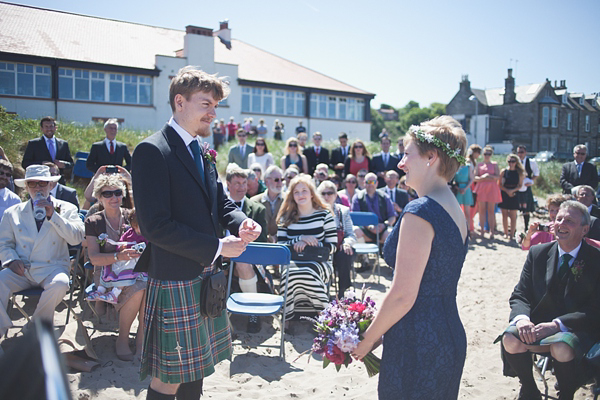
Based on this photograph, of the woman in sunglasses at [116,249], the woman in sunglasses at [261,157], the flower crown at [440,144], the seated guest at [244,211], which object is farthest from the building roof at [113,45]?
the flower crown at [440,144]

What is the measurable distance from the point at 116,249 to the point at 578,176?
8489 mm

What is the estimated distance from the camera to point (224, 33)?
105 feet

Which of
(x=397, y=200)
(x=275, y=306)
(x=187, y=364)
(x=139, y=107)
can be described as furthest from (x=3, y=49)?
(x=187, y=364)

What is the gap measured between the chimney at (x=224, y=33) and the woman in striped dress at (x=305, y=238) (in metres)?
28.3

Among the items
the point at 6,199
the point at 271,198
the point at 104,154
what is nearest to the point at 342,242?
the point at 271,198

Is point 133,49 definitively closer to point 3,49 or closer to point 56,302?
point 3,49

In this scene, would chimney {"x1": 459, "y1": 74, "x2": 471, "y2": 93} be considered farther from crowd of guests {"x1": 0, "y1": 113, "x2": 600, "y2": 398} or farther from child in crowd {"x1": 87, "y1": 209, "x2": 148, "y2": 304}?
child in crowd {"x1": 87, "y1": 209, "x2": 148, "y2": 304}

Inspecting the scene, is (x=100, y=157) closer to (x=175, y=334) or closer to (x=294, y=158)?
(x=294, y=158)

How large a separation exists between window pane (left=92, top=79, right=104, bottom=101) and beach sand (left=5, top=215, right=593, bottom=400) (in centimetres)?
2195

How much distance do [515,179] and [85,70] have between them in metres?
22.2

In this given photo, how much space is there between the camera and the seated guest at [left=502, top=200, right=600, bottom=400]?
→ 3.36 meters

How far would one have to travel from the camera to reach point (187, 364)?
8.21 feet

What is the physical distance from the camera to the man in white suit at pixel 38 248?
4.43 meters

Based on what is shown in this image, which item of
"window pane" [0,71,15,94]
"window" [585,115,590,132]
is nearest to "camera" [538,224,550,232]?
"window" [585,115,590,132]
